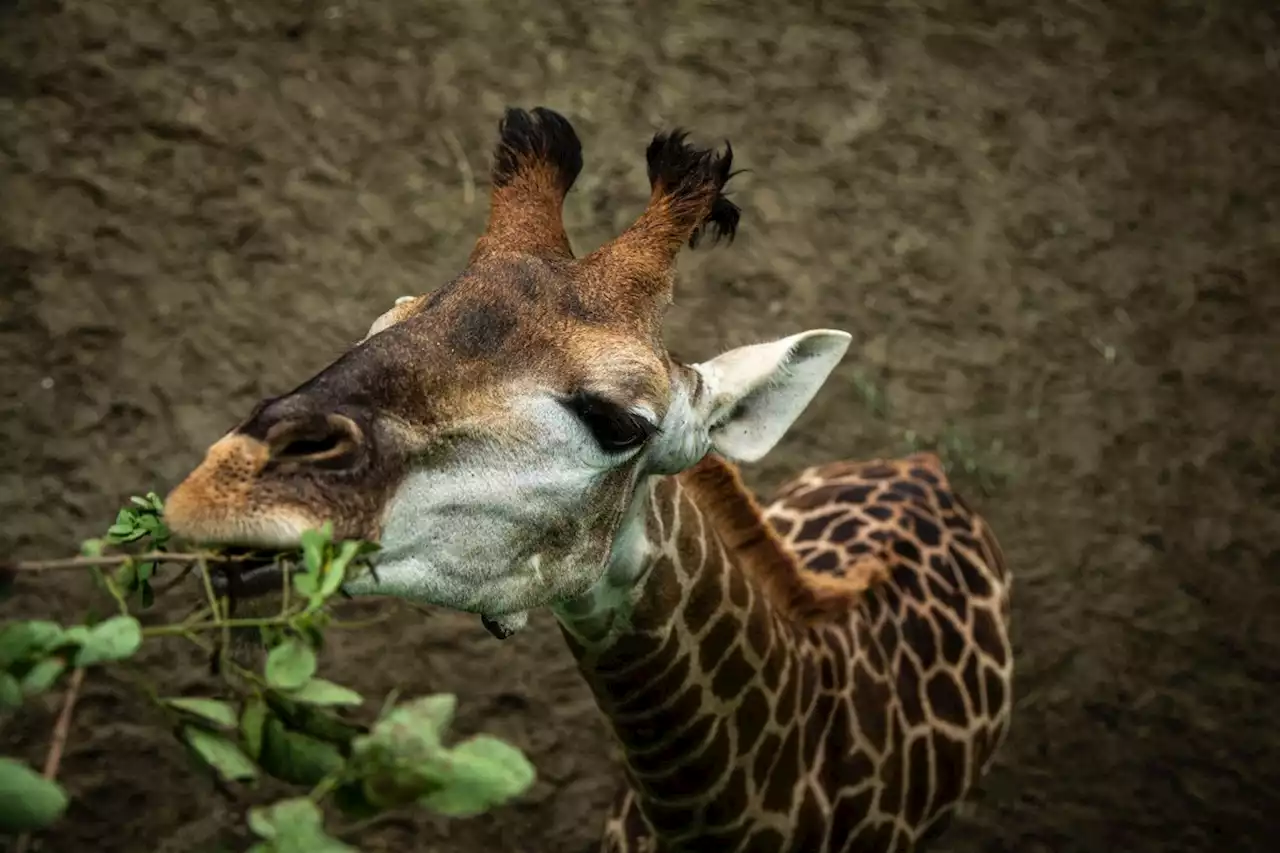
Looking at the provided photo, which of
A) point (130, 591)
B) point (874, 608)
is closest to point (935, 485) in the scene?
point (874, 608)

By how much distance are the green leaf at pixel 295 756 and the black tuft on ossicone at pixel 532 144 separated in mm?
1153

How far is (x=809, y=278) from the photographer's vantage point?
3.97 metres

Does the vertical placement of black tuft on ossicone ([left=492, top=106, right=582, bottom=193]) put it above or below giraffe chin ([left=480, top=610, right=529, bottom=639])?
above

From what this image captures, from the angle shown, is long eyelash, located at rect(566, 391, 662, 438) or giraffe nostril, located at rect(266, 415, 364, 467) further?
long eyelash, located at rect(566, 391, 662, 438)

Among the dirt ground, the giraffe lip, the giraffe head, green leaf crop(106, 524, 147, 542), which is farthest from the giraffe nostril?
the dirt ground

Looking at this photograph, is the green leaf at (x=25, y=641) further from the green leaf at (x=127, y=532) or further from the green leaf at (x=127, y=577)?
the green leaf at (x=127, y=532)

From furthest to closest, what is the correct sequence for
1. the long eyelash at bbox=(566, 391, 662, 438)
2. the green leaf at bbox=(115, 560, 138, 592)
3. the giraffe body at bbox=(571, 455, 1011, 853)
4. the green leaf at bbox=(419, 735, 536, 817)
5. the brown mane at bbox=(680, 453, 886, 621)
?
1. the brown mane at bbox=(680, 453, 886, 621)
2. the giraffe body at bbox=(571, 455, 1011, 853)
3. the long eyelash at bbox=(566, 391, 662, 438)
4. the green leaf at bbox=(115, 560, 138, 592)
5. the green leaf at bbox=(419, 735, 536, 817)

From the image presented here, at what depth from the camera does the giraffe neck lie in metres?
1.89

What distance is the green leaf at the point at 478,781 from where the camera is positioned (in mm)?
885

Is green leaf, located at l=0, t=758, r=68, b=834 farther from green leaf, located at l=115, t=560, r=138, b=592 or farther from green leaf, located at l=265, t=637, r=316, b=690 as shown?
green leaf, located at l=115, t=560, r=138, b=592

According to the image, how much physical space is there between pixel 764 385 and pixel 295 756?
1166 mm

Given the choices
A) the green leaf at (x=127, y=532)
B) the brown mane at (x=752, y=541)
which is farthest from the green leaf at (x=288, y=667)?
the brown mane at (x=752, y=541)

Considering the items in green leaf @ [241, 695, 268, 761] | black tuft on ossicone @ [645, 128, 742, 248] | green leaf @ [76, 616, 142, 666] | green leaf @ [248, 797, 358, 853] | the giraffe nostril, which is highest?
black tuft on ossicone @ [645, 128, 742, 248]

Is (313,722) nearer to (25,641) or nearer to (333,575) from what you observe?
(333,575)
